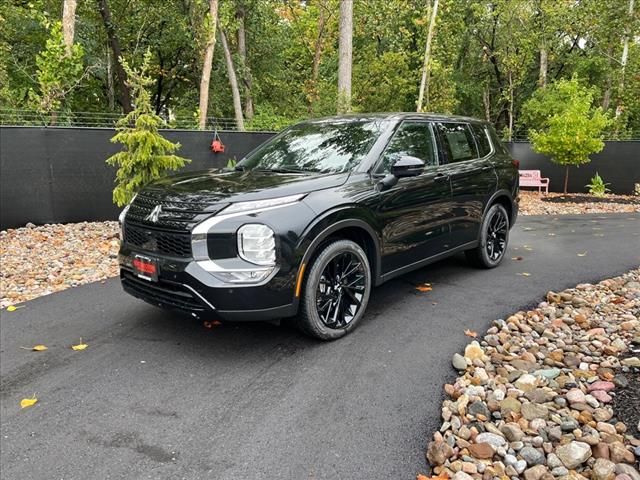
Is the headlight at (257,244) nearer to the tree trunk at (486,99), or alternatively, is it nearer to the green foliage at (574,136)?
the green foliage at (574,136)

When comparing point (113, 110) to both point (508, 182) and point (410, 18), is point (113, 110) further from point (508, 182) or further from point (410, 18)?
point (508, 182)

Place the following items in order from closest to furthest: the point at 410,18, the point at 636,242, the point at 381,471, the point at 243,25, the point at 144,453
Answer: the point at 381,471 → the point at 144,453 → the point at 636,242 → the point at 243,25 → the point at 410,18

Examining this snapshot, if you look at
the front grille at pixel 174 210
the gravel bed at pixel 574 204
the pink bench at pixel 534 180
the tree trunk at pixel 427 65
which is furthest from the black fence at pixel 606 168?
the front grille at pixel 174 210

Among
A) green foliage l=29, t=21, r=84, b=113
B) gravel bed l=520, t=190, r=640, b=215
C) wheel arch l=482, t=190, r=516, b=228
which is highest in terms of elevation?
green foliage l=29, t=21, r=84, b=113

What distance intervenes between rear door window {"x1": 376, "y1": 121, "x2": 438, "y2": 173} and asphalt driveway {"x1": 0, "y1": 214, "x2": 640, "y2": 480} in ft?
4.47

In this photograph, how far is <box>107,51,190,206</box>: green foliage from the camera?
6.63 m

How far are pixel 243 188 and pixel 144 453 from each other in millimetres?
1831

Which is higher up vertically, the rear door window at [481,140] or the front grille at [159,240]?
the rear door window at [481,140]

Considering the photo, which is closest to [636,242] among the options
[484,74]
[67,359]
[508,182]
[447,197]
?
[508,182]

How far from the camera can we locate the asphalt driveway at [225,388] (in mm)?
2359

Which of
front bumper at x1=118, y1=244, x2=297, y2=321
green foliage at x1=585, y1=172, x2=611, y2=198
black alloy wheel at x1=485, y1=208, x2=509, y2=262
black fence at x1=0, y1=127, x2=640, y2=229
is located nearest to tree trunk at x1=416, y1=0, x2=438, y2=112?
green foliage at x1=585, y1=172, x2=611, y2=198

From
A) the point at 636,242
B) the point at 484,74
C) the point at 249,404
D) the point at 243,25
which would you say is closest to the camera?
the point at 249,404

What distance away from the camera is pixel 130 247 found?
11.7 feet

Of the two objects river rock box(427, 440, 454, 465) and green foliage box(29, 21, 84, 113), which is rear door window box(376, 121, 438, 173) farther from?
green foliage box(29, 21, 84, 113)
